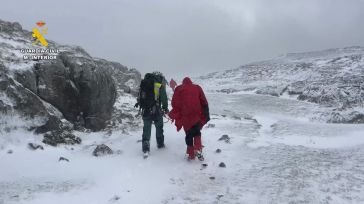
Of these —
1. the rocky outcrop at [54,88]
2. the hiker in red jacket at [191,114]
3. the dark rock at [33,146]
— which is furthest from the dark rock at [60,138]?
the hiker in red jacket at [191,114]

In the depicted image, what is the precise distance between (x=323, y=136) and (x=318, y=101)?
1596cm

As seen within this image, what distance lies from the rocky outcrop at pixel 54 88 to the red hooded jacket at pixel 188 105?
4.03 meters

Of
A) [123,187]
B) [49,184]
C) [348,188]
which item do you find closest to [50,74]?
[49,184]

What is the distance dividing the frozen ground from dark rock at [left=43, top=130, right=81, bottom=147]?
281 mm

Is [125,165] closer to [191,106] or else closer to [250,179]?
[191,106]

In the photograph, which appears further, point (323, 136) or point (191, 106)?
point (323, 136)

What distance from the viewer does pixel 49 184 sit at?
7.81 metres

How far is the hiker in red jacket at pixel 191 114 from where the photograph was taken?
30.8 ft

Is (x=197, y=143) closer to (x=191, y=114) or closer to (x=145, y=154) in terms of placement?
(x=191, y=114)

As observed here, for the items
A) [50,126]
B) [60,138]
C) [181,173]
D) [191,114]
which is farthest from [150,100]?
[50,126]

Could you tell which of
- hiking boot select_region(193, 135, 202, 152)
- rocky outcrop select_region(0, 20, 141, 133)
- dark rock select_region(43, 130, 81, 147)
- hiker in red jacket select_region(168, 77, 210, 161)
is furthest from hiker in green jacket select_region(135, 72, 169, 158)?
rocky outcrop select_region(0, 20, 141, 133)

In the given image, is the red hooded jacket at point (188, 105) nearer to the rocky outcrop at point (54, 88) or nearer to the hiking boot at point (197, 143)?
the hiking boot at point (197, 143)

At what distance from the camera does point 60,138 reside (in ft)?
36.0

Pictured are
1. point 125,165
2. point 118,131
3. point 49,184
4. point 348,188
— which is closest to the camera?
point 348,188
